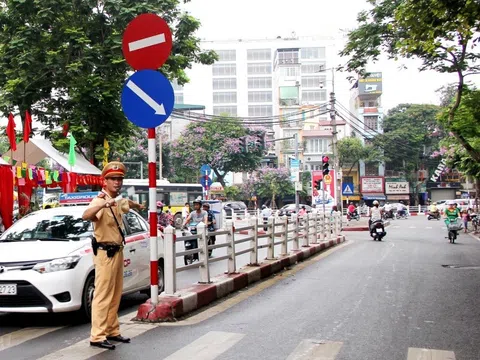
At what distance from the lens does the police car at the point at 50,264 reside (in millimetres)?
5871

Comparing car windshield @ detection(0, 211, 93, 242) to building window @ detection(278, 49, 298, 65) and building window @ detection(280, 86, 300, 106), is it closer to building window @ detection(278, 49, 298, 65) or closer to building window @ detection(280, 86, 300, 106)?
building window @ detection(280, 86, 300, 106)

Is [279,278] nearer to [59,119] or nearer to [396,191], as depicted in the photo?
[59,119]

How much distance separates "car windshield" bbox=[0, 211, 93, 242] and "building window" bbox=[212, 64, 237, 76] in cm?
7964

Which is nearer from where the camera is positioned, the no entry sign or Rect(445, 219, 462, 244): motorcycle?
the no entry sign

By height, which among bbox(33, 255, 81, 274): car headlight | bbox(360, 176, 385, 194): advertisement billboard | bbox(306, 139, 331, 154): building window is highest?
bbox(306, 139, 331, 154): building window

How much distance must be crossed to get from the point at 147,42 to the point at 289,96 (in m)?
68.4

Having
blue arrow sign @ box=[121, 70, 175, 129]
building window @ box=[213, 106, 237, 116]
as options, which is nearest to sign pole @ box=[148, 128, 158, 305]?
blue arrow sign @ box=[121, 70, 175, 129]

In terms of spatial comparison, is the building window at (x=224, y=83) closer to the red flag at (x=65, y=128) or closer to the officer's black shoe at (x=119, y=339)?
the red flag at (x=65, y=128)

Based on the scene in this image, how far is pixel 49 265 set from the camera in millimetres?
5934

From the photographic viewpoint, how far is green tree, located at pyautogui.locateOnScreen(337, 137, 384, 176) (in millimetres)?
55875

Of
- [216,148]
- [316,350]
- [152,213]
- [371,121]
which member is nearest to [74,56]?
[152,213]

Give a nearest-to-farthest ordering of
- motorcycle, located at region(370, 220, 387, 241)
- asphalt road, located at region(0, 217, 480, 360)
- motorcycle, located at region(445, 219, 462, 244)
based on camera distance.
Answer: asphalt road, located at region(0, 217, 480, 360), motorcycle, located at region(445, 219, 462, 244), motorcycle, located at region(370, 220, 387, 241)

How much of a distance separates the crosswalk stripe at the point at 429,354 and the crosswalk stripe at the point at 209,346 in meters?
1.66

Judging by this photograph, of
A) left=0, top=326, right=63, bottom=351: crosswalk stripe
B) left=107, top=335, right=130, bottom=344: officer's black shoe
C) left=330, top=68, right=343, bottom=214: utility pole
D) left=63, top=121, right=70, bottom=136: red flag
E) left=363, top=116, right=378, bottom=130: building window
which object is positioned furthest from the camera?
left=363, top=116, right=378, bottom=130: building window
